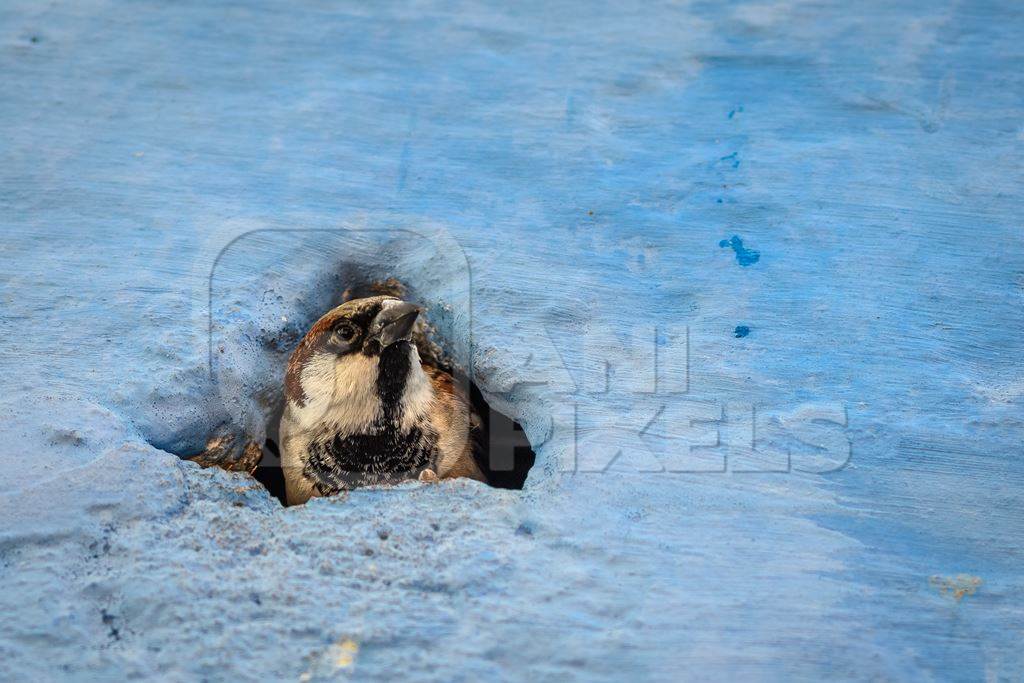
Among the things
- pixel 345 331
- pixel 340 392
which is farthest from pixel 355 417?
pixel 345 331

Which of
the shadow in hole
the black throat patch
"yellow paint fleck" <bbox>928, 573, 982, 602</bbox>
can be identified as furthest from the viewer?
the shadow in hole

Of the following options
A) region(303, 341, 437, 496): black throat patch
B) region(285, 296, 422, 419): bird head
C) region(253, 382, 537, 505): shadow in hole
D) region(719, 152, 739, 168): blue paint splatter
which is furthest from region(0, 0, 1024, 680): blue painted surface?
region(253, 382, 537, 505): shadow in hole

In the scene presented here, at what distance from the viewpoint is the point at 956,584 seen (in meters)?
1.91

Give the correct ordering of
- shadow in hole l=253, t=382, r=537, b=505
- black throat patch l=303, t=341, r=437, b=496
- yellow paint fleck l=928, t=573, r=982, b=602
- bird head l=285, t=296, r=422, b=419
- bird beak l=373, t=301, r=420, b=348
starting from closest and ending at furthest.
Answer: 1. yellow paint fleck l=928, t=573, r=982, b=602
2. bird beak l=373, t=301, r=420, b=348
3. bird head l=285, t=296, r=422, b=419
4. black throat patch l=303, t=341, r=437, b=496
5. shadow in hole l=253, t=382, r=537, b=505

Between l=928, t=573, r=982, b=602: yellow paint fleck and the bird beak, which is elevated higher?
the bird beak

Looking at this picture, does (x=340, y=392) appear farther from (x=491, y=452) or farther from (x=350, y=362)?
(x=491, y=452)

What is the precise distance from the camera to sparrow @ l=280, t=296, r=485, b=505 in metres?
2.67

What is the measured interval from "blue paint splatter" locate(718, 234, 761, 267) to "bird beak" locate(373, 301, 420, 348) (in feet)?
2.76

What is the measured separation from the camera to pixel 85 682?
66.5 inches

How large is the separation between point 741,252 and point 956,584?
1.00 metres

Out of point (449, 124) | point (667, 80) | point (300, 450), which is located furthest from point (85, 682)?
point (667, 80)

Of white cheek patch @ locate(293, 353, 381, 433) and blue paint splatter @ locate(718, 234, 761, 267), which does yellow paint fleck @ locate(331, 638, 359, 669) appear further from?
A: blue paint splatter @ locate(718, 234, 761, 267)

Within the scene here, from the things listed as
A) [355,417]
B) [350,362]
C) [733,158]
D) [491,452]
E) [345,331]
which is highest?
[733,158]

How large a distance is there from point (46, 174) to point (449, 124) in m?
1.15
